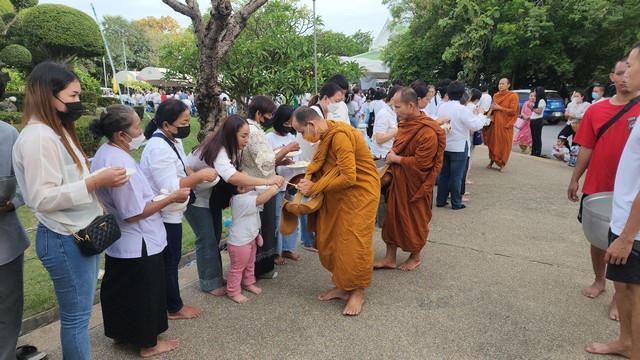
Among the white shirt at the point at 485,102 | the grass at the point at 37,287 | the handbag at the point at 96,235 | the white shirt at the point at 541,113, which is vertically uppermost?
the white shirt at the point at 485,102

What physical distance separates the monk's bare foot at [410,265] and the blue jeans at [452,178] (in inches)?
81.0

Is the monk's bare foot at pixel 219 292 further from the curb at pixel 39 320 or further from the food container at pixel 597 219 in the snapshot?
the food container at pixel 597 219

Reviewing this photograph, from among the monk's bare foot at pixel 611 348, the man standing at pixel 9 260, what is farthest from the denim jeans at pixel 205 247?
the monk's bare foot at pixel 611 348

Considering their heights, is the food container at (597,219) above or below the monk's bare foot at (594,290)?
above

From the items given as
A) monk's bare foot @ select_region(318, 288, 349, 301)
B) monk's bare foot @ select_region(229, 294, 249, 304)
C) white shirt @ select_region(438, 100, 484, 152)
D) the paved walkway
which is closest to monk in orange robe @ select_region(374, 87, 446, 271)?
the paved walkway

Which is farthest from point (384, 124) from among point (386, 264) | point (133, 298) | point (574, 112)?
point (574, 112)

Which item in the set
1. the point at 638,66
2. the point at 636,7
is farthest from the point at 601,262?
the point at 636,7

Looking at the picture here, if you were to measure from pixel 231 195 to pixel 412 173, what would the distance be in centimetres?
170

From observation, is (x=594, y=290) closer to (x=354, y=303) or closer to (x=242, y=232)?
(x=354, y=303)

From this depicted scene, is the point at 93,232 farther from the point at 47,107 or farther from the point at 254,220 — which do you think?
the point at 254,220

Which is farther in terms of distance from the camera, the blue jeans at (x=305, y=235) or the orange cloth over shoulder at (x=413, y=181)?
the blue jeans at (x=305, y=235)

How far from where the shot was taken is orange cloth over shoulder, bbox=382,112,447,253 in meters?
3.75

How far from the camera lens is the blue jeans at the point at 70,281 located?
200cm

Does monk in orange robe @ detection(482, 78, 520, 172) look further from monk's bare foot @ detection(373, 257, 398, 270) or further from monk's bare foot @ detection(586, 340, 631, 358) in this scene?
monk's bare foot @ detection(586, 340, 631, 358)
